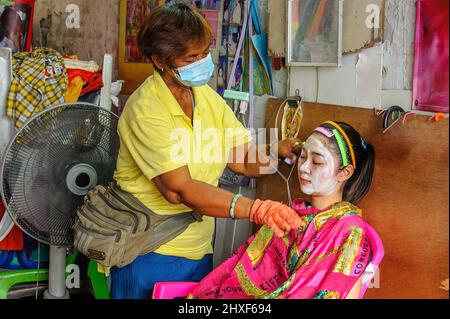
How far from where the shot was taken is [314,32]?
2201 mm

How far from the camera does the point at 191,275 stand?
2119 mm

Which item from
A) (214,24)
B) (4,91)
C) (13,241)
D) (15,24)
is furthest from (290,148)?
(15,24)

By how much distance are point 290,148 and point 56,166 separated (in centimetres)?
100

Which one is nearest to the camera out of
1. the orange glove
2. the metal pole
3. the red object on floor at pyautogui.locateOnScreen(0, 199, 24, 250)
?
the orange glove

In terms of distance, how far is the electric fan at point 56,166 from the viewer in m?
2.36

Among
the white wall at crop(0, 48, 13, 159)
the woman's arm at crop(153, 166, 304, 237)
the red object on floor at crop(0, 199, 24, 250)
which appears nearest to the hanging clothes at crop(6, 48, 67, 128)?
Answer: the white wall at crop(0, 48, 13, 159)

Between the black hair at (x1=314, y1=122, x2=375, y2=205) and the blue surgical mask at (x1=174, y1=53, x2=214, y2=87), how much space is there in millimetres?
431

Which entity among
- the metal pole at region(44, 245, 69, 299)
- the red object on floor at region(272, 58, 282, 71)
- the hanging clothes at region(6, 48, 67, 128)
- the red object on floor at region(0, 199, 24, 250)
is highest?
the red object on floor at region(272, 58, 282, 71)

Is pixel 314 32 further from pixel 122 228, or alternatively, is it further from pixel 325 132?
pixel 122 228

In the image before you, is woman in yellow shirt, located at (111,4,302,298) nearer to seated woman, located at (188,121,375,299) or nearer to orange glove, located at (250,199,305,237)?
orange glove, located at (250,199,305,237)

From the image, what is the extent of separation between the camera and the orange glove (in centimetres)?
156

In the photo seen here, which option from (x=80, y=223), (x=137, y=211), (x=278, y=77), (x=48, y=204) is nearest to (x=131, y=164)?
(x=137, y=211)

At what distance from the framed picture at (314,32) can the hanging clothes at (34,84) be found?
114 cm

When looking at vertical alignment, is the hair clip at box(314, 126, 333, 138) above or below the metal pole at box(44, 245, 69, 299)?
above
